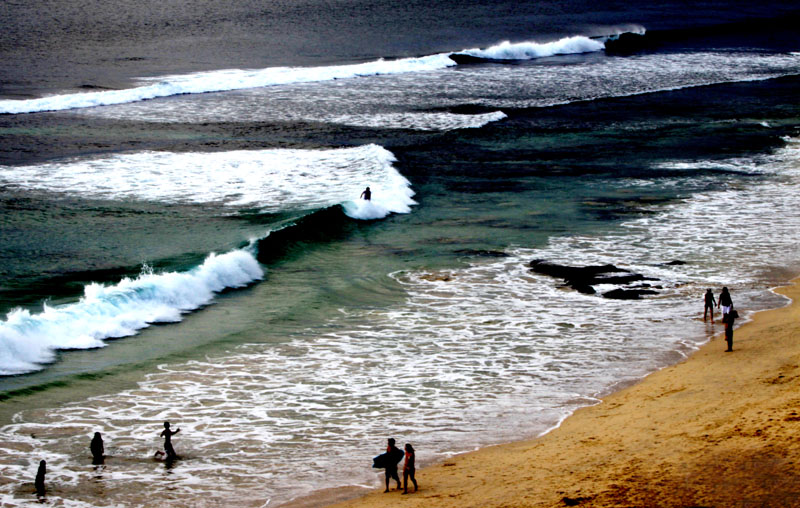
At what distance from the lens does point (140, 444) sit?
14.3 m

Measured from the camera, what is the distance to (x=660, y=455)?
12625 millimetres

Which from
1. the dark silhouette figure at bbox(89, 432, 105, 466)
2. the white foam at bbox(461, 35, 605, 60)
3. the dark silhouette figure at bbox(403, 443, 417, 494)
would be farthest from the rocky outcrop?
the white foam at bbox(461, 35, 605, 60)

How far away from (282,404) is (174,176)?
17.6 meters

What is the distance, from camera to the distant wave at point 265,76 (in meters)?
45.8

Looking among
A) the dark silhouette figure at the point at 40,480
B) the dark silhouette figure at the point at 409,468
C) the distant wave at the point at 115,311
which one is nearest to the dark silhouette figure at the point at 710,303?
the dark silhouette figure at the point at 409,468

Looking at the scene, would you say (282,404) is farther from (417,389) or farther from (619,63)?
(619,63)

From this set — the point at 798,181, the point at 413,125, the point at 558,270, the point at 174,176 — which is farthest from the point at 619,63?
the point at 558,270

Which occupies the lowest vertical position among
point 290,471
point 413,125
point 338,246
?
point 290,471

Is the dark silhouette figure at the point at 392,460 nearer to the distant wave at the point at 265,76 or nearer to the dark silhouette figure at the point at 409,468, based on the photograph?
the dark silhouette figure at the point at 409,468

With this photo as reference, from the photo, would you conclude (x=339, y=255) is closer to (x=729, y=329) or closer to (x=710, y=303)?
(x=710, y=303)

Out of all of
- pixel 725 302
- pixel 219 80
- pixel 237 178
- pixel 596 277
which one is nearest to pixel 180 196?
pixel 237 178

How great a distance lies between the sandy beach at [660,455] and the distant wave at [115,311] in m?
7.91

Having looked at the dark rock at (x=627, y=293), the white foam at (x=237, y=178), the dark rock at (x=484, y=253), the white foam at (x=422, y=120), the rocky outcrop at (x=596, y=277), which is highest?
the white foam at (x=422, y=120)

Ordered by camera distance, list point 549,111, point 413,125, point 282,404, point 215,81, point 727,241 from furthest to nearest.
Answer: point 215,81
point 549,111
point 413,125
point 727,241
point 282,404
